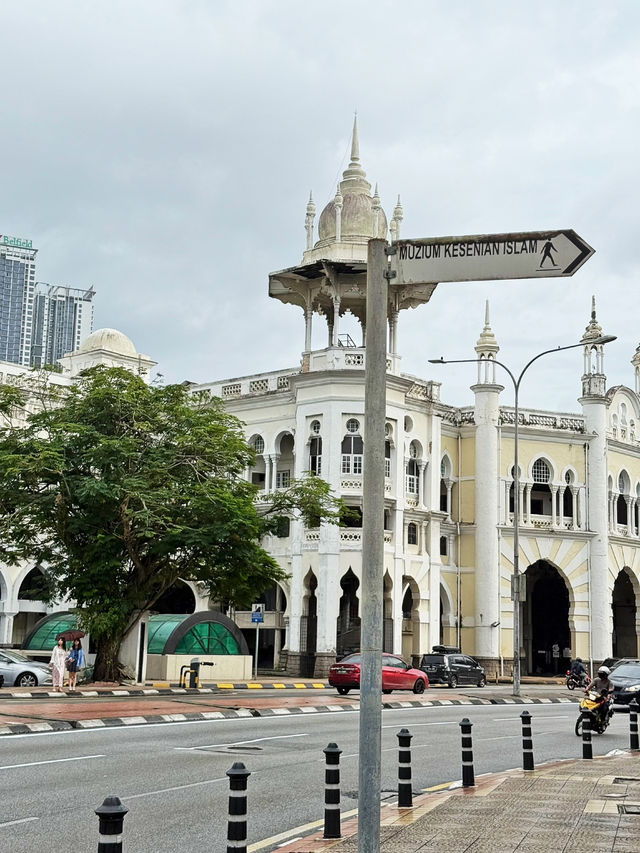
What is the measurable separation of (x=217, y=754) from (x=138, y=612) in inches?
659

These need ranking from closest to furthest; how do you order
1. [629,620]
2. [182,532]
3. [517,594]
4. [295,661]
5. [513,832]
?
[513,832], [182,532], [517,594], [295,661], [629,620]

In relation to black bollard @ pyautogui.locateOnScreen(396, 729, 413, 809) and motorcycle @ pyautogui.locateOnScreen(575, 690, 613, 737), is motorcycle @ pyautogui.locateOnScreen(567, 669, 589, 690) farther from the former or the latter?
black bollard @ pyautogui.locateOnScreen(396, 729, 413, 809)

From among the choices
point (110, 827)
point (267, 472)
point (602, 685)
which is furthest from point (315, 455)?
point (110, 827)

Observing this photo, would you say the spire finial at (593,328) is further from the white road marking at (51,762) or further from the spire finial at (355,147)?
the white road marking at (51,762)

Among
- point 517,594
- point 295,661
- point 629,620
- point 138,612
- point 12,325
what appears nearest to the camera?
point 138,612

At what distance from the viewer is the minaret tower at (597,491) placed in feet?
166

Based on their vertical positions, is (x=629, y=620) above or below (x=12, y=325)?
below

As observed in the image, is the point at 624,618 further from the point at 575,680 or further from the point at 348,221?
the point at 348,221

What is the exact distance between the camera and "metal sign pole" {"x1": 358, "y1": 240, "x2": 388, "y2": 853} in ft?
19.8

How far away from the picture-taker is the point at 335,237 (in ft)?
150

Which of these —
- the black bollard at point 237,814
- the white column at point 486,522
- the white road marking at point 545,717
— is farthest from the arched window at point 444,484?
the black bollard at point 237,814

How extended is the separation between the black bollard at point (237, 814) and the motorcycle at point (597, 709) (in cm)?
1410

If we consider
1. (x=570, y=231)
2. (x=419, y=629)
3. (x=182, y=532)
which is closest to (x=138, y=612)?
(x=182, y=532)

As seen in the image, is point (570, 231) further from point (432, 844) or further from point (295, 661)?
point (295, 661)
